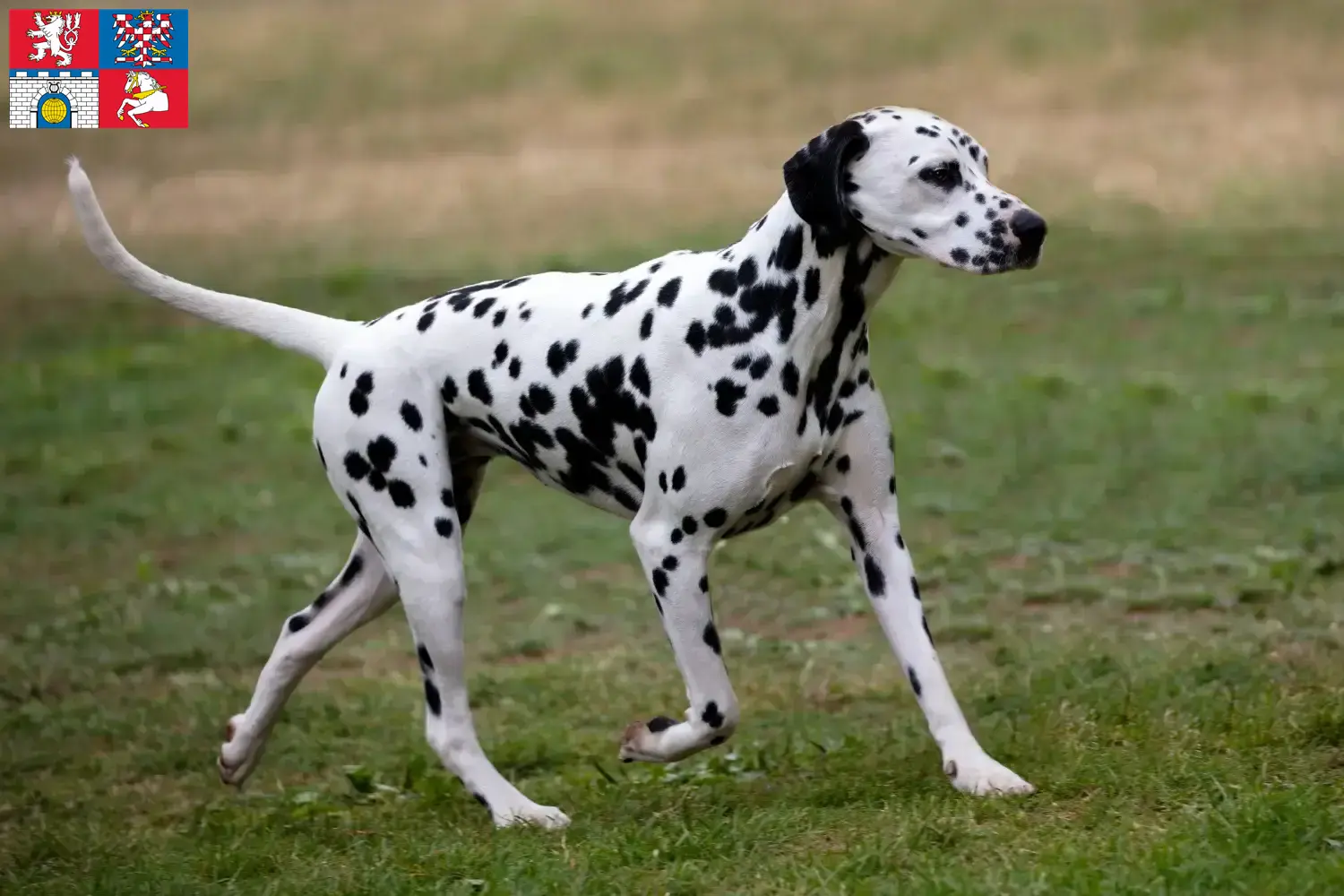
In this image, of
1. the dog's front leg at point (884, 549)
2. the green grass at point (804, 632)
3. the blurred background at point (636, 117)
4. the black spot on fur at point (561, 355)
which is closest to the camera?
the green grass at point (804, 632)

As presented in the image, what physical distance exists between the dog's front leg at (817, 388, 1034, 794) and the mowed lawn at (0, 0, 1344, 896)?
306 mm

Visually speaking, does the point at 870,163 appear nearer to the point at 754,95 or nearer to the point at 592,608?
the point at 592,608

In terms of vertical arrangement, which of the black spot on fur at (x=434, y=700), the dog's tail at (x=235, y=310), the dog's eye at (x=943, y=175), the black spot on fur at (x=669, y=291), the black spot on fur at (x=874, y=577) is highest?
the dog's eye at (x=943, y=175)

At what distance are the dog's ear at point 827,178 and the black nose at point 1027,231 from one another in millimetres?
485

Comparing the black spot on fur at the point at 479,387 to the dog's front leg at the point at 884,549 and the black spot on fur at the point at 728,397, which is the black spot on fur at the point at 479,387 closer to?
the black spot on fur at the point at 728,397

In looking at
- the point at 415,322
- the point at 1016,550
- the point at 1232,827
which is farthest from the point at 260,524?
the point at 1232,827

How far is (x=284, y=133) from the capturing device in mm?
22625

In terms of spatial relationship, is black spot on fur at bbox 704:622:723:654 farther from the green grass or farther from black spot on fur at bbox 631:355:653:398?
black spot on fur at bbox 631:355:653:398

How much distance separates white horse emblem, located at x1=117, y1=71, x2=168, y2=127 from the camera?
17.0 m

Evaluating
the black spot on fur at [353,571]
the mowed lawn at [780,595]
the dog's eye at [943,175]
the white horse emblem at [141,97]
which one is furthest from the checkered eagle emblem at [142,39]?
the dog's eye at [943,175]

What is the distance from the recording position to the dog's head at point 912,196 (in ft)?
18.8

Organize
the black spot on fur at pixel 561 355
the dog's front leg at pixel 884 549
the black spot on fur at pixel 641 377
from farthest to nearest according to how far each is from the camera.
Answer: the black spot on fur at pixel 561 355
the black spot on fur at pixel 641 377
the dog's front leg at pixel 884 549

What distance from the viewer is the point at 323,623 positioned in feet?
22.5

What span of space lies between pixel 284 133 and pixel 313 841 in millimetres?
17294
